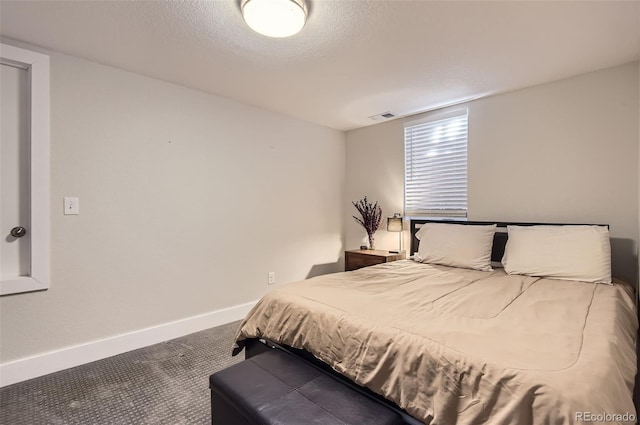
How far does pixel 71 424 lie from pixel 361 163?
3.66 metres

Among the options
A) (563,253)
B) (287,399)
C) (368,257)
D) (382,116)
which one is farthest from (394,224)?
(287,399)

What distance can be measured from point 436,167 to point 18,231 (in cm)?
368

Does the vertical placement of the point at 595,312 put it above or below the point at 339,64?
below

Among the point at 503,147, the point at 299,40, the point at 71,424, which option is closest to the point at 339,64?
the point at 299,40

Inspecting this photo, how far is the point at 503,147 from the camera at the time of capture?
2965 mm

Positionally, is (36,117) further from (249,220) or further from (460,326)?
(460,326)

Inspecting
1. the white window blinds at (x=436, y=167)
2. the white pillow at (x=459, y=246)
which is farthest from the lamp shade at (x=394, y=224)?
the white pillow at (x=459, y=246)

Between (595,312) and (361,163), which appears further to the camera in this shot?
(361,163)

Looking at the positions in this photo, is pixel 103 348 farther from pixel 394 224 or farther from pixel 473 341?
pixel 394 224

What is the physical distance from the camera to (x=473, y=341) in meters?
1.18

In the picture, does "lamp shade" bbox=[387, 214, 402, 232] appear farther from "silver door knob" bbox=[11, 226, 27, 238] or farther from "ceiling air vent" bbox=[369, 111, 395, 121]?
"silver door knob" bbox=[11, 226, 27, 238]

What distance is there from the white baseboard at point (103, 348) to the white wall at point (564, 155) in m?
2.84

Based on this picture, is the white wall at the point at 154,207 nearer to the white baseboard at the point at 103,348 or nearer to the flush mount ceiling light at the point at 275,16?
the white baseboard at the point at 103,348

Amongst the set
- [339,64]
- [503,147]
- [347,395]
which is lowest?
[347,395]
